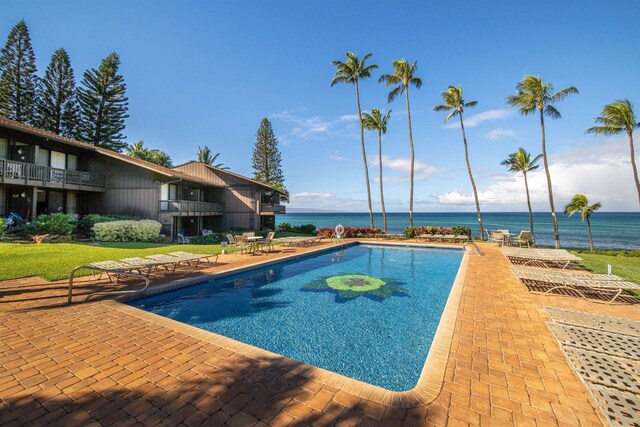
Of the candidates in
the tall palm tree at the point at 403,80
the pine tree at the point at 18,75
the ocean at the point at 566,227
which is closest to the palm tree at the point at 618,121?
the tall palm tree at the point at 403,80

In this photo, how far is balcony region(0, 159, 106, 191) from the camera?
12900mm

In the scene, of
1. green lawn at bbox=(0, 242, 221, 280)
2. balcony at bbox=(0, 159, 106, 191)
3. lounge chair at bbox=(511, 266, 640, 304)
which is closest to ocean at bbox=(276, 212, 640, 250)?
lounge chair at bbox=(511, 266, 640, 304)

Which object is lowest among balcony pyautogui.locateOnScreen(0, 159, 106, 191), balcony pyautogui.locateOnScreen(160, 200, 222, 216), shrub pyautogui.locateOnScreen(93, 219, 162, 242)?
shrub pyautogui.locateOnScreen(93, 219, 162, 242)

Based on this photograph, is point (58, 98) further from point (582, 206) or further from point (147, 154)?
point (582, 206)

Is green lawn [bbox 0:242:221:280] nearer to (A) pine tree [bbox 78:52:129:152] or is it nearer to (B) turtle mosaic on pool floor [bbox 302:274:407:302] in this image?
(B) turtle mosaic on pool floor [bbox 302:274:407:302]

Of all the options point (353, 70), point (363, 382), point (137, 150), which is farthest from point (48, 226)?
point (137, 150)

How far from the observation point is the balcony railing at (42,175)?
1286 centimetres

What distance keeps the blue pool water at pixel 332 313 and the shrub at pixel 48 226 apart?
35.5ft

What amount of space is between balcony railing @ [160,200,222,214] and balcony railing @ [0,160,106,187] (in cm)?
476

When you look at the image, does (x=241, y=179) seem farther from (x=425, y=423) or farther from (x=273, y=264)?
(x=425, y=423)

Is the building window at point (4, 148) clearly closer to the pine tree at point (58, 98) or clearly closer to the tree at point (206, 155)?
the pine tree at point (58, 98)

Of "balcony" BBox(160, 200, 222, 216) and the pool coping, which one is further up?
"balcony" BBox(160, 200, 222, 216)

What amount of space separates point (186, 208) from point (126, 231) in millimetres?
4466

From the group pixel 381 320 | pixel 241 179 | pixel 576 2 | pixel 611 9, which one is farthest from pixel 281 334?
pixel 241 179
